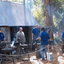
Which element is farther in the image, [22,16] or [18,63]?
[22,16]

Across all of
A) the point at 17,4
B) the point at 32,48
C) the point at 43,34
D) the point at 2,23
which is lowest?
the point at 32,48

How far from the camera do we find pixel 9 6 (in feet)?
32.4

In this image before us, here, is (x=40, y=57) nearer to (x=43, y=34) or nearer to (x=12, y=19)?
(x=43, y=34)

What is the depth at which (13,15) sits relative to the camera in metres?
9.59

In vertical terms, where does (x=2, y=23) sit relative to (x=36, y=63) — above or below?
above

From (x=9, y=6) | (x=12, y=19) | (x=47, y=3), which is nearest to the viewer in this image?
(x=12, y=19)

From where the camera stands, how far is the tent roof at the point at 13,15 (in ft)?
28.9

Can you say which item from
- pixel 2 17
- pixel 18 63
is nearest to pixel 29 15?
pixel 2 17

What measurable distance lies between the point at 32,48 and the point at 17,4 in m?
3.94

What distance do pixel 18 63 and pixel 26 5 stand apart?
A: 6079mm

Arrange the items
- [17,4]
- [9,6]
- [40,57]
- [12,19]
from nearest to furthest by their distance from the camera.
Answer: [40,57], [12,19], [9,6], [17,4]

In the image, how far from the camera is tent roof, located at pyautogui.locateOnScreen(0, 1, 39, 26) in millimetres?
8808

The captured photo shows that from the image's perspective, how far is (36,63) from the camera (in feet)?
21.1

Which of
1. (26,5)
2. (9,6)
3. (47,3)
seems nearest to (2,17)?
(9,6)
